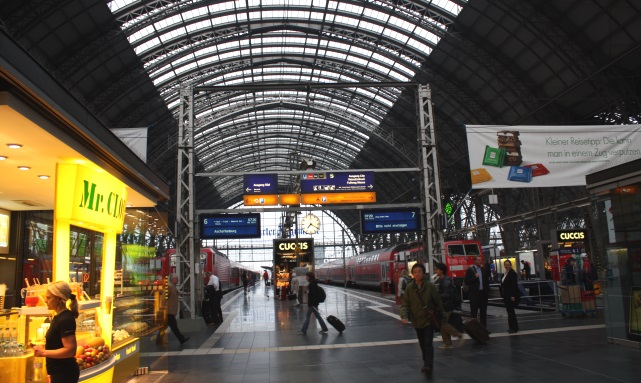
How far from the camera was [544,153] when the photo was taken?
14.3 metres

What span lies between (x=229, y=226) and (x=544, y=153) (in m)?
10.2

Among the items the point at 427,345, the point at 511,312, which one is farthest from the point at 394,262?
the point at 427,345

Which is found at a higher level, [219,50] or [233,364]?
[219,50]

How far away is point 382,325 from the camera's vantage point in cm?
1420

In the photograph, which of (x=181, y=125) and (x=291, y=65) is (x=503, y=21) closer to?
(x=291, y=65)

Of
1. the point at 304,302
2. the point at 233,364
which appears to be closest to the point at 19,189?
the point at 233,364

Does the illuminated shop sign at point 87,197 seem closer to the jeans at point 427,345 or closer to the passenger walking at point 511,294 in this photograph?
the jeans at point 427,345

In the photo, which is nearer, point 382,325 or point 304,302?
point 382,325

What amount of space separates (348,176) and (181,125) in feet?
18.9

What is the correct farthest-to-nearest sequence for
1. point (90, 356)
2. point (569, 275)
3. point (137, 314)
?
1. point (569, 275)
2. point (137, 314)
3. point (90, 356)

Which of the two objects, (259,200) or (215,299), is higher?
(259,200)

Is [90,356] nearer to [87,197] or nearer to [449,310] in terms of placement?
[87,197]

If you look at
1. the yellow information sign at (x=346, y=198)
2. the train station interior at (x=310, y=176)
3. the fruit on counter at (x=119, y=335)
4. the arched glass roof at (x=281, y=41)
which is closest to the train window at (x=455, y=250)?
the train station interior at (x=310, y=176)

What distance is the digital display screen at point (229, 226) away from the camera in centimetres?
1680
